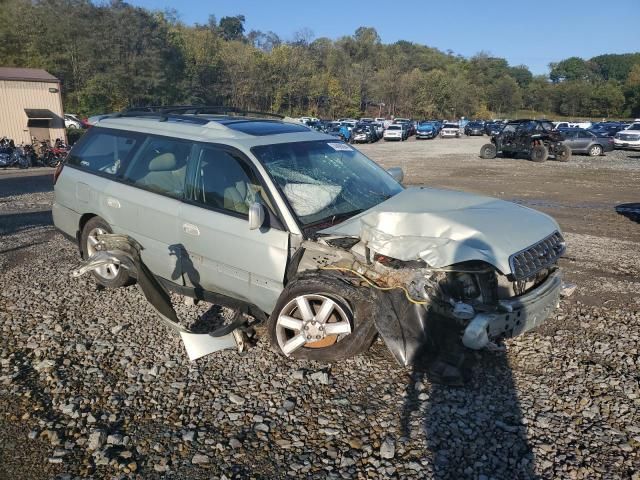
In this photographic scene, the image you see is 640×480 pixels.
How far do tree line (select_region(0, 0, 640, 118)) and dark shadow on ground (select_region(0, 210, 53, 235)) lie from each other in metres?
37.8

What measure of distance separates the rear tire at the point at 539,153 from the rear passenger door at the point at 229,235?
20.6m

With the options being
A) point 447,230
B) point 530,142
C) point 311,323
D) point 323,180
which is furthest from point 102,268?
point 530,142

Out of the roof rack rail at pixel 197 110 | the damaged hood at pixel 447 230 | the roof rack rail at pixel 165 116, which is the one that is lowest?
the damaged hood at pixel 447 230

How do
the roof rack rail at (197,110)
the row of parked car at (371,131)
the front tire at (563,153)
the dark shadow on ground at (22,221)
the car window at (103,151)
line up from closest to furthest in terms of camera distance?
the car window at (103,151)
the roof rack rail at (197,110)
the dark shadow on ground at (22,221)
the front tire at (563,153)
the row of parked car at (371,131)

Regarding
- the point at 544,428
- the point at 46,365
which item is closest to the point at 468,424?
the point at 544,428

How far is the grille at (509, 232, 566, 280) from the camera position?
10.5 feet

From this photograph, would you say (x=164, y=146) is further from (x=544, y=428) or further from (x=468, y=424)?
(x=544, y=428)

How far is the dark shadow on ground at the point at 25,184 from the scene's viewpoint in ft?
39.4

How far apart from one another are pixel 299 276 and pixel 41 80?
23.6 meters

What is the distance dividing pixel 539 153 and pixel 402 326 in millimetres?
20959

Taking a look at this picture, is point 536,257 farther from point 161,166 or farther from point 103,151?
point 103,151

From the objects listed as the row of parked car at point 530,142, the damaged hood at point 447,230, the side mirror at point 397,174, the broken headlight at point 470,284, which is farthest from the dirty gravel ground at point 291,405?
the row of parked car at point 530,142

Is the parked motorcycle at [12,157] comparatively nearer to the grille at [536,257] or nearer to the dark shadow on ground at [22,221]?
the dark shadow on ground at [22,221]

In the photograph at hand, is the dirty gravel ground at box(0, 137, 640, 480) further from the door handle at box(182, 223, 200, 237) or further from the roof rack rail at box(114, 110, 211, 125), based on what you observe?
the roof rack rail at box(114, 110, 211, 125)
